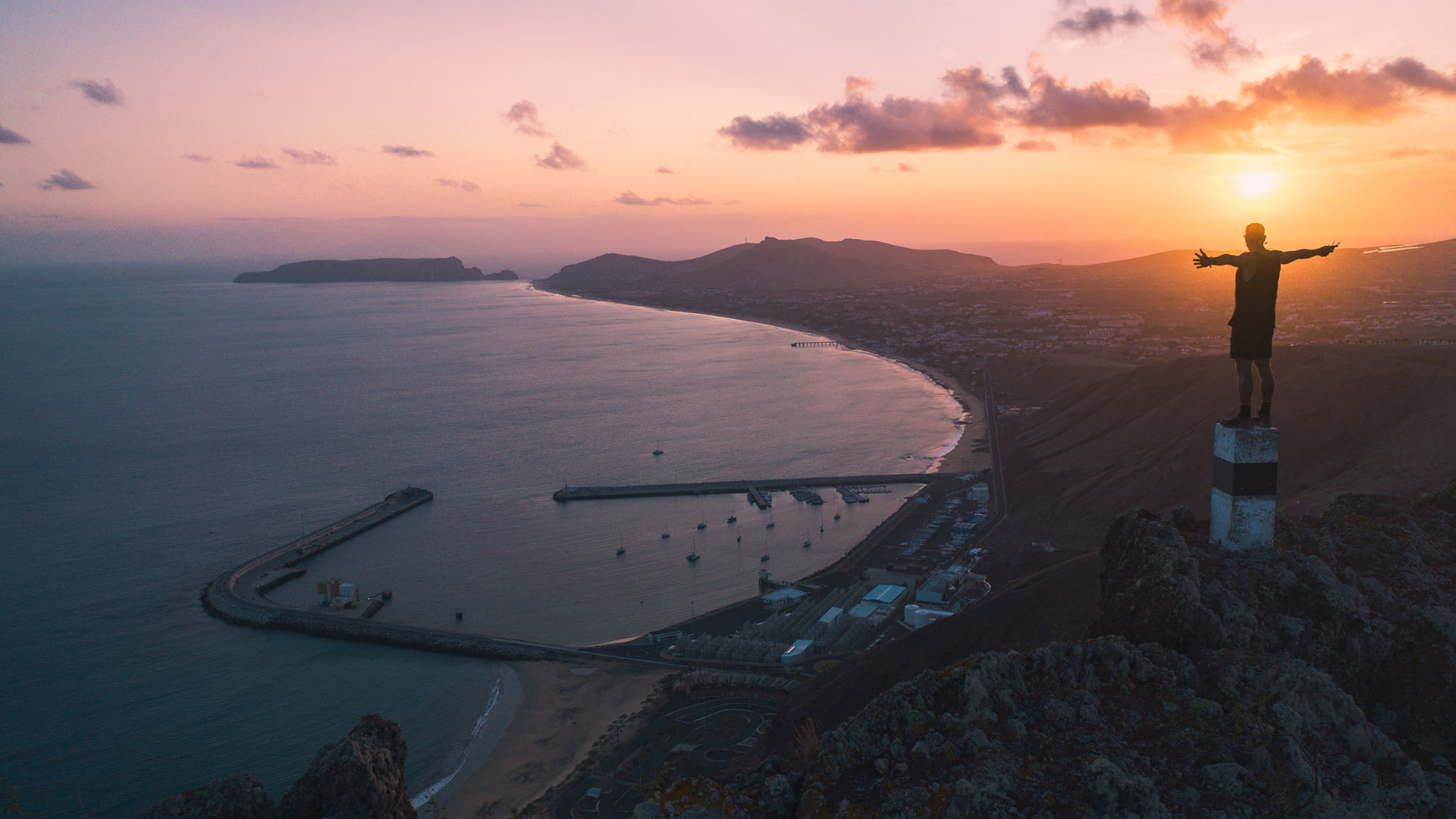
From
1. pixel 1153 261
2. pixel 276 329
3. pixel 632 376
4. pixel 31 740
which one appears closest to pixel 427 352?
pixel 632 376

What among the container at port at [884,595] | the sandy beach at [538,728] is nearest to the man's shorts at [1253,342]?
the sandy beach at [538,728]

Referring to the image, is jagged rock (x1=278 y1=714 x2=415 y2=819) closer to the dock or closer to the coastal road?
the coastal road

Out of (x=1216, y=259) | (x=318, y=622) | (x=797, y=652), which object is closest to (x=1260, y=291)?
(x=1216, y=259)

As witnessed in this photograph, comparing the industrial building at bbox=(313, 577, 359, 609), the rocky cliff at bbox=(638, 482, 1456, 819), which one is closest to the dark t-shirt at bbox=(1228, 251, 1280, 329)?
the rocky cliff at bbox=(638, 482, 1456, 819)

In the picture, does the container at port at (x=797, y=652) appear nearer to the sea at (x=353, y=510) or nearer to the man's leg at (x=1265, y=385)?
the sea at (x=353, y=510)

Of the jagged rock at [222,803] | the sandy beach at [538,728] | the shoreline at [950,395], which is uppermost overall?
the jagged rock at [222,803]
